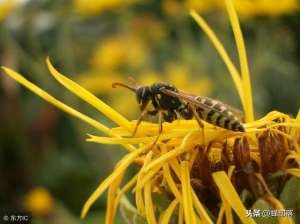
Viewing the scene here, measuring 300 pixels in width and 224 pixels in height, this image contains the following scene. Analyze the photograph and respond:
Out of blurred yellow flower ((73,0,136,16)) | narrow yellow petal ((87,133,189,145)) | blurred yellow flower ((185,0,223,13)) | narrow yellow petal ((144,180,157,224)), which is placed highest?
blurred yellow flower ((73,0,136,16))

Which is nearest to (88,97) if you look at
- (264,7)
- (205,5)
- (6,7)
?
(264,7)

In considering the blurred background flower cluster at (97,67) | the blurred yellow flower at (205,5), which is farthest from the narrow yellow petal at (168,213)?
the blurred yellow flower at (205,5)

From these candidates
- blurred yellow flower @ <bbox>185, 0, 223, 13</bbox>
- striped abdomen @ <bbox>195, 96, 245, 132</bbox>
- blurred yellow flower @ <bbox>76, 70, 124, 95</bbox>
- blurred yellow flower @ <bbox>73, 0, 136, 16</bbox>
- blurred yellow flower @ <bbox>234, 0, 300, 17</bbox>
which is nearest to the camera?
striped abdomen @ <bbox>195, 96, 245, 132</bbox>

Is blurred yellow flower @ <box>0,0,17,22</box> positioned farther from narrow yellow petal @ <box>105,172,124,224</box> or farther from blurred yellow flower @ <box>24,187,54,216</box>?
narrow yellow petal @ <box>105,172,124,224</box>

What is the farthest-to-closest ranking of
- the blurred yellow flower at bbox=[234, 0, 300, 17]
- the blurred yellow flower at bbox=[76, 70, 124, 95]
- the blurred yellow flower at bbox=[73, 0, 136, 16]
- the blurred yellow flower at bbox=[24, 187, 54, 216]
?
the blurred yellow flower at bbox=[76, 70, 124, 95]
the blurred yellow flower at bbox=[73, 0, 136, 16]
the blurred yellow flower at bbox=[24, 187, 54, 216]
the blurred yellow flower at bbox=[234, 0, 300, 17]

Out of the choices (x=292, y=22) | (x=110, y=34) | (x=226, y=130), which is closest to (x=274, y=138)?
(x=226, y=130)

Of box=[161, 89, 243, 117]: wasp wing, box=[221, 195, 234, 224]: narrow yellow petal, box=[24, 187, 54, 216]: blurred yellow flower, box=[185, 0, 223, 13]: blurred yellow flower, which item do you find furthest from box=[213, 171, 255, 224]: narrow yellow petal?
box=[24, 187, 54, 216]: blurred yellow flower

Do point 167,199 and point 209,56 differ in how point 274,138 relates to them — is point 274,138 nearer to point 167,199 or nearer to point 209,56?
point 167,199

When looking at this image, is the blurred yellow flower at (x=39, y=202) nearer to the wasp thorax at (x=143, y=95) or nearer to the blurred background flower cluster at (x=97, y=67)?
A: the blurred background flower cluster at (x=97, y=67)
